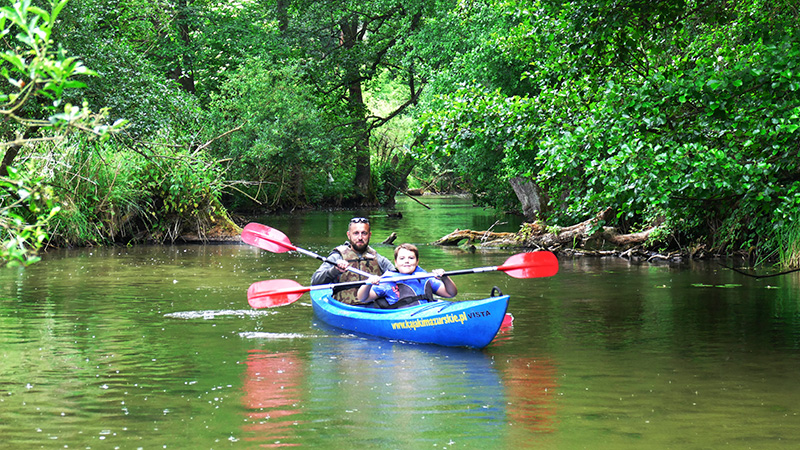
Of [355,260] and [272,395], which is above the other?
[355,260]

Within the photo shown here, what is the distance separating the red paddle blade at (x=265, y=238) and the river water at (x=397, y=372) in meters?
0.79

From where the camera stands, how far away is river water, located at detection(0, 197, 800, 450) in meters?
5.40

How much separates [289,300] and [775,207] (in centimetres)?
524

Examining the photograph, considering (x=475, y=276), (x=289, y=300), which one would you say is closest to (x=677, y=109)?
(x=289, y=300)

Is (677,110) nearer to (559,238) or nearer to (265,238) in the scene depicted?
(265,238)

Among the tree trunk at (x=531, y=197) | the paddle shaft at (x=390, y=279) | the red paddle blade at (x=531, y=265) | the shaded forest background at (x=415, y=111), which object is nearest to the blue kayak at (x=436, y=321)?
the paddle shaft at (x=390, y=279)

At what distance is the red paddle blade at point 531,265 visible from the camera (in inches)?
378

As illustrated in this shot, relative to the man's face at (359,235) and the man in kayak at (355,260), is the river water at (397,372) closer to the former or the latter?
the man in kayak at (355,260)

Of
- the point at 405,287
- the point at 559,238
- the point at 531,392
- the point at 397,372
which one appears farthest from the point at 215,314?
the point at 559,238

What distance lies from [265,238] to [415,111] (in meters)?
14.4

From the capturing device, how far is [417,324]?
8484 mm

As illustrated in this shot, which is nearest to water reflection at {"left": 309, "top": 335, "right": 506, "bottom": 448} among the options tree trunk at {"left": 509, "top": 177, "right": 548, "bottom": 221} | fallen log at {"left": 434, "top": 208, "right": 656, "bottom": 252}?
fallen log at {"left": 434, "top": 208, "right": 656, "bottom": 252}

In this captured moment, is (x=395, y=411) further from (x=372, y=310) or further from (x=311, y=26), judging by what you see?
(x=311, y=26)

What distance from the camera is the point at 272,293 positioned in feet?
32.2
